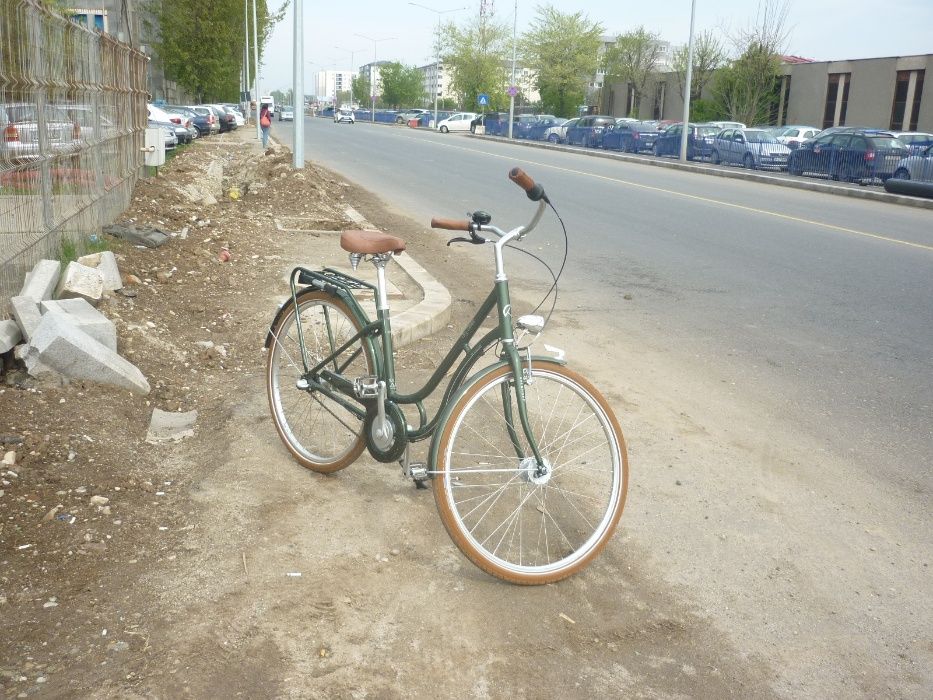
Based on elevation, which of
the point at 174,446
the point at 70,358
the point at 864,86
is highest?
the point at 864,86

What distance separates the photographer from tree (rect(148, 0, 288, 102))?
53188 millimetres

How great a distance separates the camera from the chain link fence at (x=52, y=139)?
5.94 m

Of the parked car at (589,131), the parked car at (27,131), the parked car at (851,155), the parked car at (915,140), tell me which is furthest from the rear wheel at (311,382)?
the parked car at (589,131)

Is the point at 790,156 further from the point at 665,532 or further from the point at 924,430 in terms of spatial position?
the point at 665,532

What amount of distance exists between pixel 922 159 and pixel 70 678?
83.7ft

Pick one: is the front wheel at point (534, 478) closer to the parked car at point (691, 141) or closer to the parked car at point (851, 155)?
the parked car at point (851, 155)

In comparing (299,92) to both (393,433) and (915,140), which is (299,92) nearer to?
(393,433)

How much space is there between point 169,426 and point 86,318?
1.01m

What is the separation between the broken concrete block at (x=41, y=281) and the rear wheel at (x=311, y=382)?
173 centimetres

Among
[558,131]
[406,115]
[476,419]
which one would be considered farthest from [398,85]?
[476,419]

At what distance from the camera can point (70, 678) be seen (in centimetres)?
282

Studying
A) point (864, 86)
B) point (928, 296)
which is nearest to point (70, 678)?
point (928, 296)

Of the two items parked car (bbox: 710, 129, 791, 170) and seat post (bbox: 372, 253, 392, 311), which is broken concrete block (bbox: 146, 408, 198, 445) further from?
parked car (bbox: 710, 129, 791, 170)

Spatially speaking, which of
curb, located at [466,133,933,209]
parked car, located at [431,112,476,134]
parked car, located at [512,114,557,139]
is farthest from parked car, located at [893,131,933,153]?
parked car, located at [431,112,476,134]
